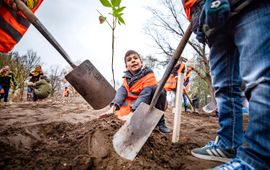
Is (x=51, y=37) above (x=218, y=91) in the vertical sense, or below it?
above

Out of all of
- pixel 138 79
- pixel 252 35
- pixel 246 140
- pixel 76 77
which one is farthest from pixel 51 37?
pixel 246 140

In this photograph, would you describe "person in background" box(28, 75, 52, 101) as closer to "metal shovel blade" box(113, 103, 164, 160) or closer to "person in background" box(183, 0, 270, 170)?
"metal shovel blade" box(113, 103, 164, 160)

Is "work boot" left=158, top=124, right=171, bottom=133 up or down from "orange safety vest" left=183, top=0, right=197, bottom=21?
down

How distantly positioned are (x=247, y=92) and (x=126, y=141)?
0.80m

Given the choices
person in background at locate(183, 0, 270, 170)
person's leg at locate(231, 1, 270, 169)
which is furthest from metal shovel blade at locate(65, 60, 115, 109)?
person's leg at locate(231, 1, 270, 169)

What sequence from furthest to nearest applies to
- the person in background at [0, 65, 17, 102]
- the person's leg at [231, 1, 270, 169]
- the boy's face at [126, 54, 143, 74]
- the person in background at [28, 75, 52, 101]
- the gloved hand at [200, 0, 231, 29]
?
the person in background at [0, 65, 17, 102] → the person in background at [28, 75, 52, 101] → the boy's face at [126, 54, 143, 74] → the gloved hand at [200, 0, 231, 29] → the person's leg at [231, 1, 270, 169]

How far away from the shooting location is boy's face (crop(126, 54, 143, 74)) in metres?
2.82

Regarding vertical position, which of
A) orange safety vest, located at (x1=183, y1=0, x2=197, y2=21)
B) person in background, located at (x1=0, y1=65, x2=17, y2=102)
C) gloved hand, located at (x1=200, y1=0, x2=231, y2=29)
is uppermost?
person in background, located at (x1=0, y1=65, x2=17, y2=102)

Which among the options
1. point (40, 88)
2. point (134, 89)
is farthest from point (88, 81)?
point (40, 88)

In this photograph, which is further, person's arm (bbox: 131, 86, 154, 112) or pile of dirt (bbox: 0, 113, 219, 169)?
person's arm (bbox: 131, 86, 154, 112)

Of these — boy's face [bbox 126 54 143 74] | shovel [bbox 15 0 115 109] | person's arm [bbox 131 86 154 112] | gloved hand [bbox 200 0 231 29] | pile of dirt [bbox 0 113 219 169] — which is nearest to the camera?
gloved hand [bbox 200 0 231 29]

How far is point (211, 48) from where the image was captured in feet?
4.20

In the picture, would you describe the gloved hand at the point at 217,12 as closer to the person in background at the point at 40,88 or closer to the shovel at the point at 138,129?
the shovel at the point at 138,129

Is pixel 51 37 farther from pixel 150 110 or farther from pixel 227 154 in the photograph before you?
pixel 227 154
